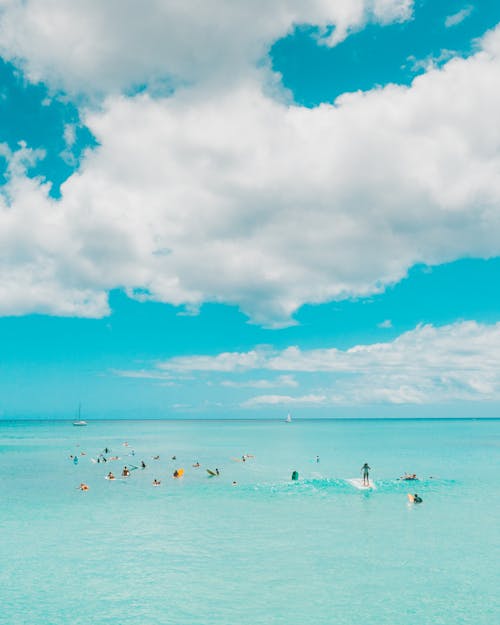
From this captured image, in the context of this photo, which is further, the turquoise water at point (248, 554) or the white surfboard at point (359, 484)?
the white surfboard at point (359, 484)

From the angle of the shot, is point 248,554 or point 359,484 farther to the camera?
point 359,484

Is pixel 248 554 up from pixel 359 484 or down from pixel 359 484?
down

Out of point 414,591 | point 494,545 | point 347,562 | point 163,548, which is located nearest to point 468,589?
point 414,591

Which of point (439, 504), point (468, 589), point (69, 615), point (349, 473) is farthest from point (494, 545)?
point (349, 473)

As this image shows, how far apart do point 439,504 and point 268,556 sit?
25170 millimetres

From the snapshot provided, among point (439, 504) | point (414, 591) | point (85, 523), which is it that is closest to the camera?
point (414, 591)

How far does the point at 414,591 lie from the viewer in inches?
1105

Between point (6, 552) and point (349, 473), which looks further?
point (349, 473)

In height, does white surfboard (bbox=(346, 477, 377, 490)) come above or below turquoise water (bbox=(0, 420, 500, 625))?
above

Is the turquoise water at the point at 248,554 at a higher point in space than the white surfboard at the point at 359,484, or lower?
lower

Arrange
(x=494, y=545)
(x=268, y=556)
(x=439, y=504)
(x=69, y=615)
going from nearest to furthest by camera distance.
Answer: (x=69, y=615) < (x=268, y=556) < (x=494, y=545) < (x=439, y=504)

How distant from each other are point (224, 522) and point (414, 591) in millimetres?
18914

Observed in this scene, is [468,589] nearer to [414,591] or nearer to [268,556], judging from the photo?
[414,591]

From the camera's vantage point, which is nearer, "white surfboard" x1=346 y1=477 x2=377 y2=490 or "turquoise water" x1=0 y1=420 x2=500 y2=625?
"turquoise water" x1=0 y1=420 x2=500 y2=625
